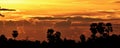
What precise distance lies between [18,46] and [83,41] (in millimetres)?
29932

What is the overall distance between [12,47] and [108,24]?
Answer: 1916 inches

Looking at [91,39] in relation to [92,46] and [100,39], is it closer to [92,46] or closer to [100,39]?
[100,39]

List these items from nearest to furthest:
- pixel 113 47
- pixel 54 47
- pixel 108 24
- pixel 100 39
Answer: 1. pixel 113 47
2. pixel 54 47
3. pixel 100 39
4. pixel 108 24

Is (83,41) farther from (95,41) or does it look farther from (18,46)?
(18,46)

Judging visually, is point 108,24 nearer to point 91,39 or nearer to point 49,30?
point 91,39

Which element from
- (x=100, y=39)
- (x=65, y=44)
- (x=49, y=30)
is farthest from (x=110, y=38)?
(x=49, y=30)

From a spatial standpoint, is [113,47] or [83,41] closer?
[113,47]

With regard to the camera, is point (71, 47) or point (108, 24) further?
point (108, 24)

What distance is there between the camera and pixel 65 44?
182m

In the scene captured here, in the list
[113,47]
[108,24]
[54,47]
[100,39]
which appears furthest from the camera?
[108,24]

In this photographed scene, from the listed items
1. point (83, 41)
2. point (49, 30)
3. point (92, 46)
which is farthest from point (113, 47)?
point (49, 30)

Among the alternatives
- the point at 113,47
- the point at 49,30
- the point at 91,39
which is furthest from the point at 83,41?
the point at 113,47

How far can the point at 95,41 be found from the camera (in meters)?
171

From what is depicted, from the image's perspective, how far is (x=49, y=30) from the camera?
650 feet
